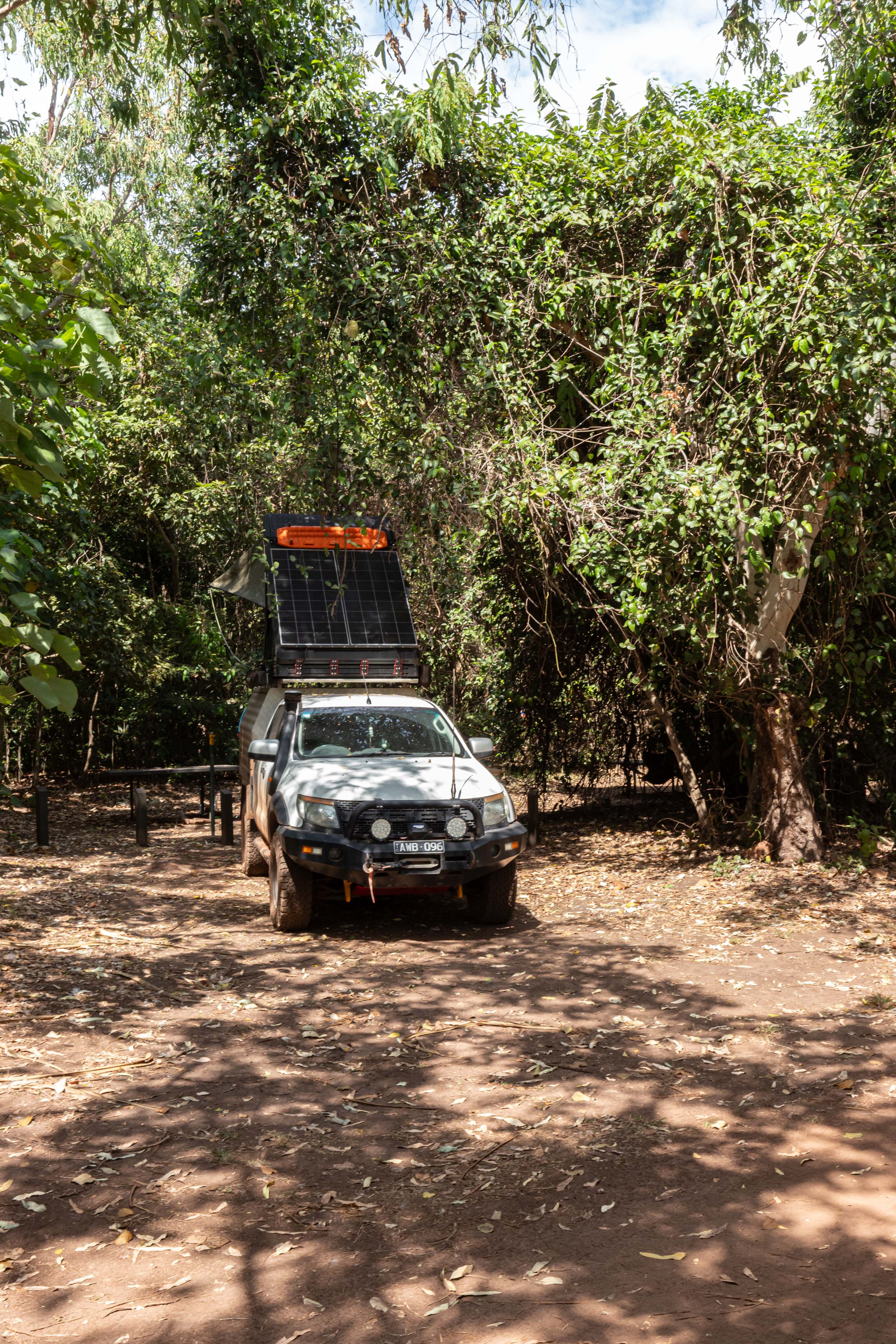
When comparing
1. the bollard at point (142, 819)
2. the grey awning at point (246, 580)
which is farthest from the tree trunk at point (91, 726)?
the grey awning at point (246, 580)

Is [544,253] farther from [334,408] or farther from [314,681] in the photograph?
[314,681]

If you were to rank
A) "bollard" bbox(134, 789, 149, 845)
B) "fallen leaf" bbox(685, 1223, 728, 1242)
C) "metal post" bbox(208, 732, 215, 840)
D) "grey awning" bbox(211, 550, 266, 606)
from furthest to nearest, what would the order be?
"metal post" bbox(208, 732, 215, 840)
"bollard" bbox(134, 789, 149, 845)
"grey awning" bbox(211, 550, 266, 606)
"fallen leaf" bbox(685, 1223, 728, 1242)

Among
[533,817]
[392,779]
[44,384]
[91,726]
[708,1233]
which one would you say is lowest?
[708,1233]

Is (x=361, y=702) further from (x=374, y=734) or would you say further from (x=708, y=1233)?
(x=708, y=1233)

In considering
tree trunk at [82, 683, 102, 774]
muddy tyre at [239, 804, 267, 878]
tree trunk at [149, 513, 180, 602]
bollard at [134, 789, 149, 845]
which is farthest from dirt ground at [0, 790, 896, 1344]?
tree trunk at [149, 513, 180, 602]

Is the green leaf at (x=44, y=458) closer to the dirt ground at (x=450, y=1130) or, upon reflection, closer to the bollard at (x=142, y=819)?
the dirt ground at (x=450, y=1130)

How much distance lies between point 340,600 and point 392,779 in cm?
302

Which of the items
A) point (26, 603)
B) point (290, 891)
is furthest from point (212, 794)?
point (26, 603)

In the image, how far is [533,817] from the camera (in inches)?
513

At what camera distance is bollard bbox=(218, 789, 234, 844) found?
44.9 feet

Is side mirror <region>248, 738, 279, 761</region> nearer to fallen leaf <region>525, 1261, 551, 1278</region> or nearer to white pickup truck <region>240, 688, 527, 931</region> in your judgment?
white pickup truck <region>240, 688, 527, 931</region>

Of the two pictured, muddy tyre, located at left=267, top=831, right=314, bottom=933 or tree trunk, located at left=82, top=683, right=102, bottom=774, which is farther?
tree trunk, located at left=82, top=683, right=102, bottom=774

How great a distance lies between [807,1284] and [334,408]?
28.3ft

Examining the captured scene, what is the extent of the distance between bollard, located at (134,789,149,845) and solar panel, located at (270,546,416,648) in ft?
13.1
